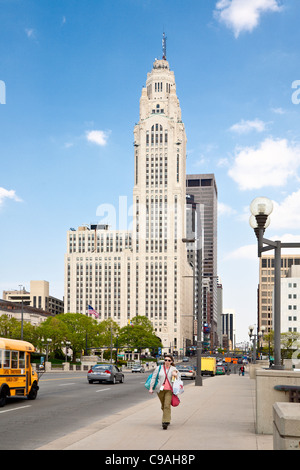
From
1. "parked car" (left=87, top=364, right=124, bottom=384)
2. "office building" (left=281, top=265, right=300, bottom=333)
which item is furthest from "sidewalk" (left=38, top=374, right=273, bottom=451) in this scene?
"office building" (left=281, top=265, right=300, bottom=333)

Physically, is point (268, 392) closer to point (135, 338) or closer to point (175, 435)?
point (175, 435)

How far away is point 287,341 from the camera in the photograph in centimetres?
11994

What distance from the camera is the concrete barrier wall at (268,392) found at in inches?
496

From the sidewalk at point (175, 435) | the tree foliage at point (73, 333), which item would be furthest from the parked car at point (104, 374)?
the tree foliage at point (73, 333)

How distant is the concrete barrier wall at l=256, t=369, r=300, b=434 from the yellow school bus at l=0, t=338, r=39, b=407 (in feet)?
35.6

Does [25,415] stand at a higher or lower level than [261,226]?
lower

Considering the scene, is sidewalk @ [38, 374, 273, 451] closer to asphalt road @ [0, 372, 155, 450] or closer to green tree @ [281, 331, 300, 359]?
asphalt road @ [0, 372, 155, 450]

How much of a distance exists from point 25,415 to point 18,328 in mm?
94570

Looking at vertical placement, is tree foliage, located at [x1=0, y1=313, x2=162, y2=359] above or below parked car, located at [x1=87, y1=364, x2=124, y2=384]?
below

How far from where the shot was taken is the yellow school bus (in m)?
21.0

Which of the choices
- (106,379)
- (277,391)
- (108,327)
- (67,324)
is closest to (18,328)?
(67,324)

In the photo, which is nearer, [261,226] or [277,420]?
[277,420]

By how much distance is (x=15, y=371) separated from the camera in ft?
72.2
